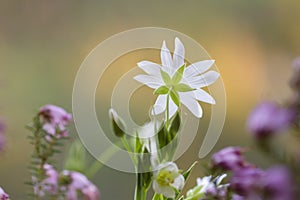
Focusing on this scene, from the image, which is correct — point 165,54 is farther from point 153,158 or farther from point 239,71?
point 239,71

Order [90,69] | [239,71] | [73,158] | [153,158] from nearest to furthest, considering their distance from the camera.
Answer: [153,158] < [73,158] < [90,69] < [239,71]

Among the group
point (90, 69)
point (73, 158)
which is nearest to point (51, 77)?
point (90, 69)

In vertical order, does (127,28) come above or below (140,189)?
above

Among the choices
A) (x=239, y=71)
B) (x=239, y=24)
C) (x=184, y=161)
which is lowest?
(x=184, y=161)

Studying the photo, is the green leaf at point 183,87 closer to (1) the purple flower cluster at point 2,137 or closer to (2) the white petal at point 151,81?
(2) the white petal at point 151,81

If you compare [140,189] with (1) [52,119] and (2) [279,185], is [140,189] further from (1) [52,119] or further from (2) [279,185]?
(2) [279,185]

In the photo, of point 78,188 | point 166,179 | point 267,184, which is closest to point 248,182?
point 267,184

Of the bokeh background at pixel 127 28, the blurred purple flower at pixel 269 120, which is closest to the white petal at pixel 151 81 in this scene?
the blurred purple flower at pixel 269 120
